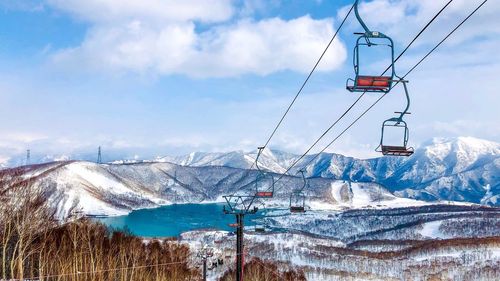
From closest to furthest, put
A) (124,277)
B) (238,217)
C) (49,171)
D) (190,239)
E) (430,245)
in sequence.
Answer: (238,217)
(124,277)
(190,239)
(430,245)
(49,171)

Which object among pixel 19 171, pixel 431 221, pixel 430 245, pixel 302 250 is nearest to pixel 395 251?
pixel 430 245

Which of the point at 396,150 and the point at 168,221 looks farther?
the point at 168,221

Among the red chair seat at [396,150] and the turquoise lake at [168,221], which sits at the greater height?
the red chair seat at [396,150]

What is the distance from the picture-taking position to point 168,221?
154 meters

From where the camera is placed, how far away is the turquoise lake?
422 feet

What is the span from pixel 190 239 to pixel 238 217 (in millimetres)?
90433

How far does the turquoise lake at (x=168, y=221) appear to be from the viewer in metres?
129

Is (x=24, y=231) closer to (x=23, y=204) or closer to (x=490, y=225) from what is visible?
(x=23, y=204)

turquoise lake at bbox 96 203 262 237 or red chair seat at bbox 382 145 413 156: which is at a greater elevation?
red chair seat at bbox 382 145 413 156

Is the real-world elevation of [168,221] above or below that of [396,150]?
below

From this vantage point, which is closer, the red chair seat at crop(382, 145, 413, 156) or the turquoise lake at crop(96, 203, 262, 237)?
the red chair seat at crop(382, 145, 413, 156)

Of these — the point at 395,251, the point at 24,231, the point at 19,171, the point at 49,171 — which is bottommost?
the point at 395,251

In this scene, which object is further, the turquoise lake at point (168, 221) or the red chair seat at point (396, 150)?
the turquoise lake at point (168, 221)

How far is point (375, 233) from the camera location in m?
141
